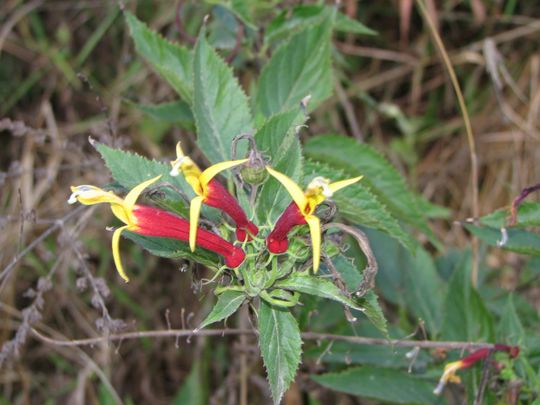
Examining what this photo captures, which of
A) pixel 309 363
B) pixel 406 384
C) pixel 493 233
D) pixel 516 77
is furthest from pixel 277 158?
pixel 516 77

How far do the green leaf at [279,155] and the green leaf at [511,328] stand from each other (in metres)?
0.61

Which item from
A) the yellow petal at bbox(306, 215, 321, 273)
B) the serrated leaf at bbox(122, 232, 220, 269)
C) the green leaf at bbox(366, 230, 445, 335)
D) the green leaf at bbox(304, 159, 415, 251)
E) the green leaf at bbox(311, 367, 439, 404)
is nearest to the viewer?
the yellow petal at bbox(306, 215, 321, 273)

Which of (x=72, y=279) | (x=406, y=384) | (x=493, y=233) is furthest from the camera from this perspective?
(x=72, y=279)

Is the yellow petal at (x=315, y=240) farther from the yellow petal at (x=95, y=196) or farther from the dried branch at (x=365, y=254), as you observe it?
the yellow petal at (x=95, y=196)

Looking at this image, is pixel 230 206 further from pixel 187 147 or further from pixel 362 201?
pixel 187 147

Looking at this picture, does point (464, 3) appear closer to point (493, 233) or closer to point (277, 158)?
point (493, 233)

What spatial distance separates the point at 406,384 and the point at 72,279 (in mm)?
A: 1489

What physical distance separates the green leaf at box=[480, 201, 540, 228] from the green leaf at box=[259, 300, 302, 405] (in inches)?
19.6

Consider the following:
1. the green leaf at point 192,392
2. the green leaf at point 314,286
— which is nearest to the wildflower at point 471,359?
the green leaf at point 314,286

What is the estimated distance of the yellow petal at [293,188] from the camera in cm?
93

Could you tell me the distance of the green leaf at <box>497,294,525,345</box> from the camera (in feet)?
4.96

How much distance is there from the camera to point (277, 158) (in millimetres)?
1170

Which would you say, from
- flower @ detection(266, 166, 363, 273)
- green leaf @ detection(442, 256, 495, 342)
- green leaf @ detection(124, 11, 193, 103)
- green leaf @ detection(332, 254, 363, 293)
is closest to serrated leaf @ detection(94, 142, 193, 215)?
flower @ detection(266, 166, 363, 273)

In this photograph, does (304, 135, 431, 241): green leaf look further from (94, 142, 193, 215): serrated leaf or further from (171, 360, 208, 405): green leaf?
(171, 360, 208, 405): green leaf
